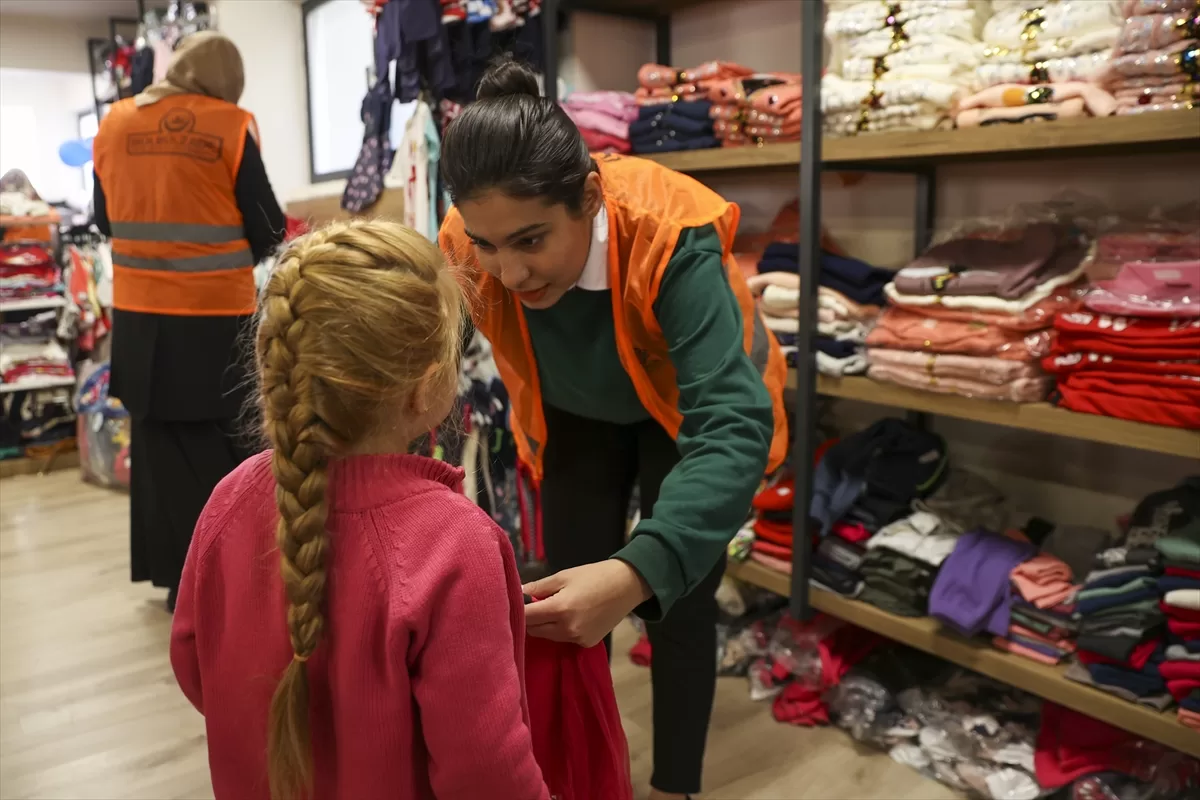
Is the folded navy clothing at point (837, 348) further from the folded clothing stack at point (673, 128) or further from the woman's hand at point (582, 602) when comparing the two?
the woman's hand at point (582, 602)

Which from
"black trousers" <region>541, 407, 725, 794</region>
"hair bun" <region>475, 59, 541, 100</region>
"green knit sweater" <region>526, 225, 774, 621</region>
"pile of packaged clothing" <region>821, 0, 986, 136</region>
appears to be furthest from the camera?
"pile of packaged clothing" <region>821, 0, 986, 136</region>

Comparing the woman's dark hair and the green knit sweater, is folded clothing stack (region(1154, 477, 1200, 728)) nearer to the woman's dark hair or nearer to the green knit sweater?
the green knit sweater

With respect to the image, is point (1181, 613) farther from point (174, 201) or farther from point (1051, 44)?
point (174, 201)

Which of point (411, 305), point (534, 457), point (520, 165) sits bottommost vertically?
point (534, 457)

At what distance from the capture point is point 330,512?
0.77m

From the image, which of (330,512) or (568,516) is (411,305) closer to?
(330,512)

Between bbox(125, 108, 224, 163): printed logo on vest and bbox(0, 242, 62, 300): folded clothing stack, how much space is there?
2.52 meters

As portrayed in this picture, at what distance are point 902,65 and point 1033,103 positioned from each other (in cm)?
30

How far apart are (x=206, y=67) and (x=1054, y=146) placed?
6.48 ft

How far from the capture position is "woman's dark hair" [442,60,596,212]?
112cm

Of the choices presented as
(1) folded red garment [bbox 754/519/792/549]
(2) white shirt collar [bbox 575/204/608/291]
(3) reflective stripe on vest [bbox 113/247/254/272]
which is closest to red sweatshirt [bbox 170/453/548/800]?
(2) white shirt collar [bbox 575/204/608/291]

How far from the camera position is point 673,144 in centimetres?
233

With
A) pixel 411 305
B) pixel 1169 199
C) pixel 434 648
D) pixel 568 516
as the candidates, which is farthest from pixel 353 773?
pixel 1169 199

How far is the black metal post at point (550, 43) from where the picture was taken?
101 inches
